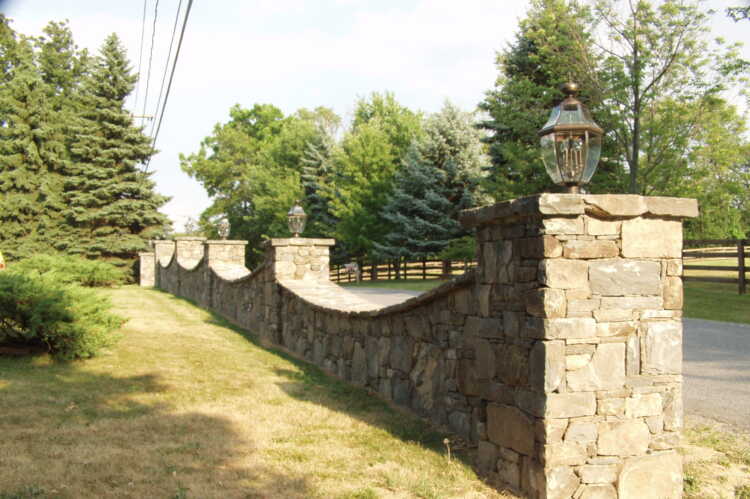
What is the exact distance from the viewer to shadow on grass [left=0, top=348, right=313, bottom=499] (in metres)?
3.71

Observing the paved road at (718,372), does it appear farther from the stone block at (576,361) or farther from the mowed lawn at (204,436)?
the mowed lawn at (204,436)

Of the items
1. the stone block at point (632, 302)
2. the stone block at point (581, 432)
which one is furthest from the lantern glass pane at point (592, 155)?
the stone block at point (581, 432)

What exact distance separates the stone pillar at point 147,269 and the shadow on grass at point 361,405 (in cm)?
1823

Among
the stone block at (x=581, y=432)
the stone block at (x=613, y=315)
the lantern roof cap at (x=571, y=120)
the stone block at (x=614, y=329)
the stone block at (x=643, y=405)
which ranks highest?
the lantern roof cap at (x=571, y=120)

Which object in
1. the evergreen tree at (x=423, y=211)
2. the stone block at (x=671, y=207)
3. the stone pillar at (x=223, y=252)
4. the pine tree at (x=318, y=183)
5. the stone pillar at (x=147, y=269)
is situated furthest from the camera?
the pine tree at (x=318, y=183)

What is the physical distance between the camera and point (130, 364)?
7.42 m

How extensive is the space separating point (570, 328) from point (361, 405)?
2.86m

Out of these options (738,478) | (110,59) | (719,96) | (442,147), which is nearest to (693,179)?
(719,96)

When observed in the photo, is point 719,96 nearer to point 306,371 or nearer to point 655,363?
point 306,371

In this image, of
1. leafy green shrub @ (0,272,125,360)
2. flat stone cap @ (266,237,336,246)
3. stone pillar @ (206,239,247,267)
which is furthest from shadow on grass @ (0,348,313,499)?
stone pillar @ (206,239,247,267)

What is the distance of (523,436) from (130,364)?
537 cm

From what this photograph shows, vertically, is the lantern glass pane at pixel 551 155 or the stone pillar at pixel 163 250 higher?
the lantern glass pane at pixel 551 155

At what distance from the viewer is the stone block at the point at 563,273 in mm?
3506

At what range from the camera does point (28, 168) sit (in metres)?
27.2
